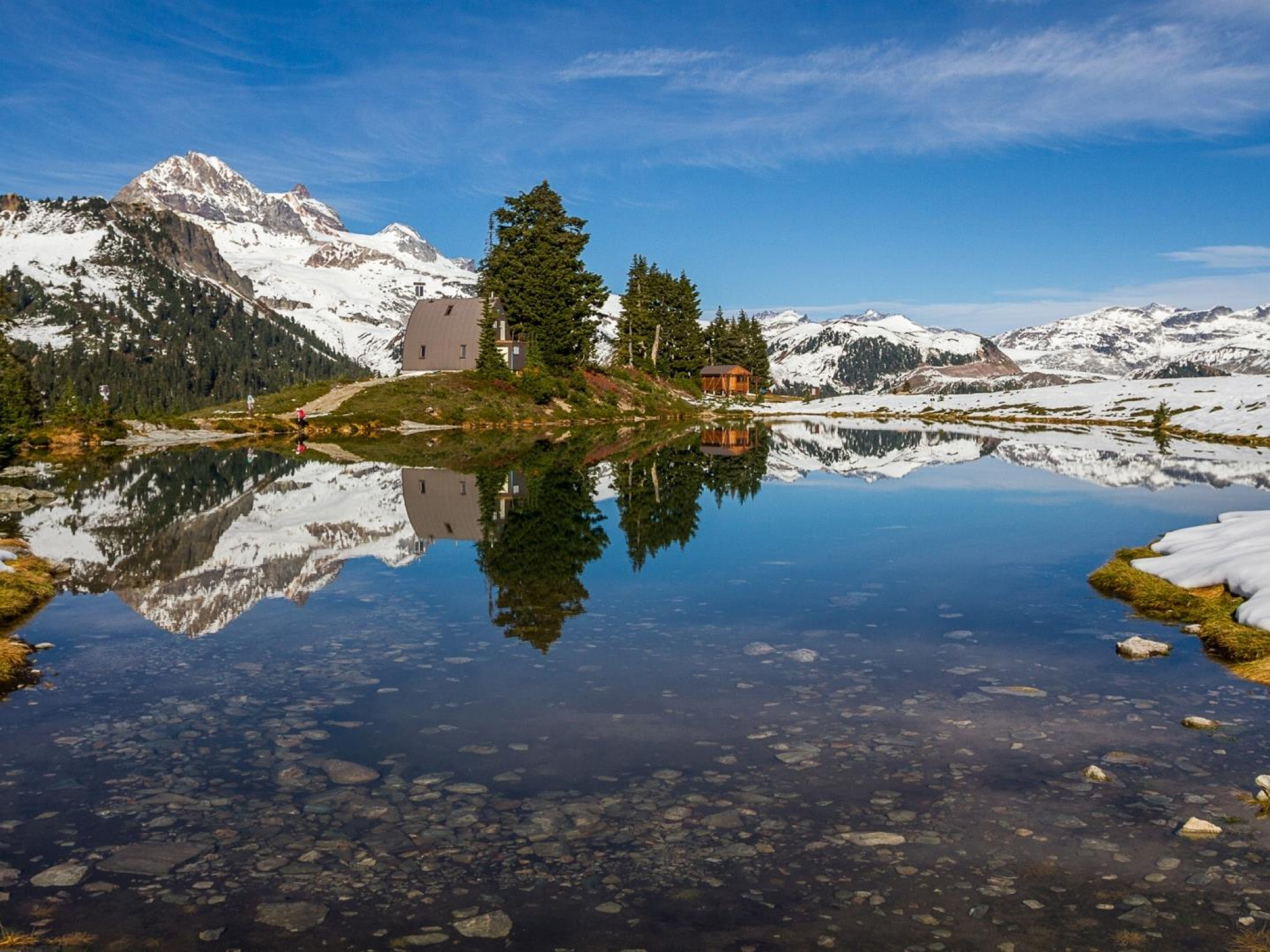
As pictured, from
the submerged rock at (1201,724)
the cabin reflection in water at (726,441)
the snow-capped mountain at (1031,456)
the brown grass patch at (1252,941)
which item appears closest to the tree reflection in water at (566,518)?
the cabin reflection in water at (726,441)

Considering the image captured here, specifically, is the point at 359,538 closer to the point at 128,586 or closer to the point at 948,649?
the point at 128,586

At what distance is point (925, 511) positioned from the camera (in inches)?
1512

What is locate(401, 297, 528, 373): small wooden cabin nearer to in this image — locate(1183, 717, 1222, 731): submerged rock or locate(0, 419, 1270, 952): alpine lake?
locate(0, 419, 1270, 952): alpine lake

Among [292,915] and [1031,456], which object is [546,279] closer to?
[1031,456]

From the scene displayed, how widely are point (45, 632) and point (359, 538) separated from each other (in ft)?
39.8

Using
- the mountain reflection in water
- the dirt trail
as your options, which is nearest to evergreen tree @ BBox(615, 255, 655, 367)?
the dirt trail

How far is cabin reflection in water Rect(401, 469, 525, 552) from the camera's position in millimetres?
31391

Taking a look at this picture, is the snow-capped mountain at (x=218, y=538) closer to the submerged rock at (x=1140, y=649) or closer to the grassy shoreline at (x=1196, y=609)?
the submerged rock at (x=1140, y=649)

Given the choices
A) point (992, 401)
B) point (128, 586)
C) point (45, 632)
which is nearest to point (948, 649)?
point (45, 632)

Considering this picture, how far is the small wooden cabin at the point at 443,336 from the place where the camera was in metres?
129

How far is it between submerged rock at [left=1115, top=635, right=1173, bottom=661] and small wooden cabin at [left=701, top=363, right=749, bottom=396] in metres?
174

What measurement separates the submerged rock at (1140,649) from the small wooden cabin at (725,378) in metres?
174

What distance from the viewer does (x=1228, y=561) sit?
854 inches

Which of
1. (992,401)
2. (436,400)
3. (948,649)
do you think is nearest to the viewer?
(948,649)
